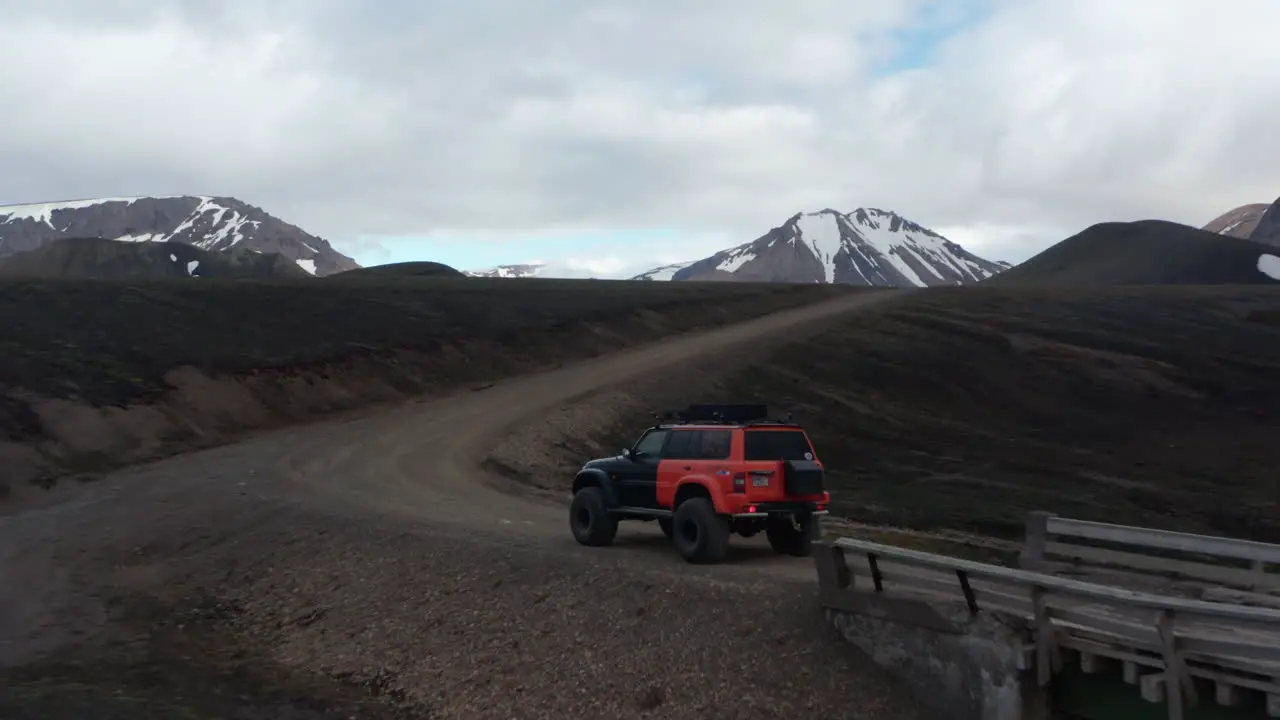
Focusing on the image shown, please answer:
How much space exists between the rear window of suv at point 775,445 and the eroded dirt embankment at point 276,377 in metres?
18.6

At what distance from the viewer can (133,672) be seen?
47.0 feet

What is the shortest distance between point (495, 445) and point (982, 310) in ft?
112

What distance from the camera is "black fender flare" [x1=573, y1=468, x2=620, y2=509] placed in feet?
54.1

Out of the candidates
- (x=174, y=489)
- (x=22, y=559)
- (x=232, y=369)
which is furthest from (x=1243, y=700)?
(x=232, y=369)

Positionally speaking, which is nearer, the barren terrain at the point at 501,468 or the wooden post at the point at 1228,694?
the wooden post at the point at 1228,694

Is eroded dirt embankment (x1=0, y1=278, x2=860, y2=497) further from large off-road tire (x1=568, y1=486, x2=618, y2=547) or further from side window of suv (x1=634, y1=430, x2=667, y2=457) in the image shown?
side window of suv (x1=634, y1=430, x2=667, y2=457)

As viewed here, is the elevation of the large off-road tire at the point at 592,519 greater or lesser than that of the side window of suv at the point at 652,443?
lesser

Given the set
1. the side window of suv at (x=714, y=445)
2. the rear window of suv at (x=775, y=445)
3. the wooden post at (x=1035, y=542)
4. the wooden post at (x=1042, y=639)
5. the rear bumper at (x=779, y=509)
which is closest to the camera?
the wooden post at (x=1042, y=639)

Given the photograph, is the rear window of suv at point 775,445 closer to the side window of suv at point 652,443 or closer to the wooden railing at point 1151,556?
the side window of suv at point 652,443

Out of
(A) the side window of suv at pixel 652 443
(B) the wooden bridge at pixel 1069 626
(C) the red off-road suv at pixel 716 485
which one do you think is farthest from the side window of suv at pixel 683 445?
(B) the wooden bridge at pixel 1069 626

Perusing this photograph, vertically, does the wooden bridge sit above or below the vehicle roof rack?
below

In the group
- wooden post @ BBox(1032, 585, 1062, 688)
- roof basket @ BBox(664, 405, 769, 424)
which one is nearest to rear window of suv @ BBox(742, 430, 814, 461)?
roof basket @ BBox(664, 405, 769, 424)

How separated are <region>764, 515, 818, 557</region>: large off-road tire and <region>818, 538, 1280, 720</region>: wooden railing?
12.2 ft

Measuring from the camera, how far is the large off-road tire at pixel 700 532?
584 inches
